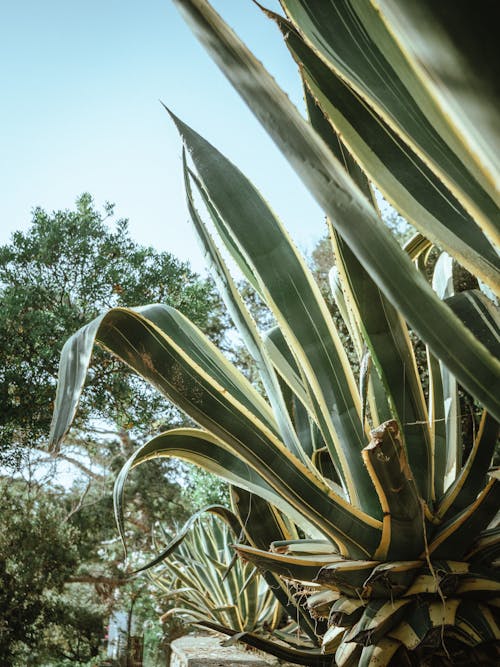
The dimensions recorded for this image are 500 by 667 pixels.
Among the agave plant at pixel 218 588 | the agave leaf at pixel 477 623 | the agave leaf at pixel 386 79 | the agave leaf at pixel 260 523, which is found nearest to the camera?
the agave leaf at pixel 386 79

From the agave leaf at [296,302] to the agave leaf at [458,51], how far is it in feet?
1.50

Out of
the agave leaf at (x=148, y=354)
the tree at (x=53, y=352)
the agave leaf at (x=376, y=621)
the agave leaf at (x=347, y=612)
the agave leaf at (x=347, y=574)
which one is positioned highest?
the tree at (x=53, y=352)

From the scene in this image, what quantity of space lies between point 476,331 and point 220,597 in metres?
1.88

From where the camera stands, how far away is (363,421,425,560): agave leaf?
62 cm

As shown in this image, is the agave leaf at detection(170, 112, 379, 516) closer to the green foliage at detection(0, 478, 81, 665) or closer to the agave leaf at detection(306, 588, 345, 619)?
the agave leaf at detection(306, 588, 345, 619)

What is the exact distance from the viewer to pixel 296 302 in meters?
0.79

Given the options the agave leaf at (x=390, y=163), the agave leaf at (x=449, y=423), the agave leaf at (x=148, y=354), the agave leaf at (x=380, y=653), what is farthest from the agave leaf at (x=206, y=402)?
the agave leaf at (x=390, y=163)

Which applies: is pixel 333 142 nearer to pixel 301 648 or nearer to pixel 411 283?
pixel 411 283

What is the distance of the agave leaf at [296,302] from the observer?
771 mm

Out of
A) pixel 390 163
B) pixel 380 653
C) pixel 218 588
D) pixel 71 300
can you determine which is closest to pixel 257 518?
pixel 380 653

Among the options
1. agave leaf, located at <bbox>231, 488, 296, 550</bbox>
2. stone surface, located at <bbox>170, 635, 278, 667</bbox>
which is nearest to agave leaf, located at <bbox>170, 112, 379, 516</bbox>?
agave leaf, located at <bbox>231, 488, 296, 550</bbox>

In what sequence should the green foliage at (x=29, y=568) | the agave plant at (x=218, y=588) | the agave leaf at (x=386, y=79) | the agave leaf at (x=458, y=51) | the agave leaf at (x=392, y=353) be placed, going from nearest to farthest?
the agave leaf at (x=458, y=51), the agave leaf at (x=386, y=79), the agave leaf at (x=392, y=353), the agave plant at (x=218, y=588), the green foliage at (x=29, y=568)

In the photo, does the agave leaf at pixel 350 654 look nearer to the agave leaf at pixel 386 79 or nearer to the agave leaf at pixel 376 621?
the agave leaf at pixel 376 621

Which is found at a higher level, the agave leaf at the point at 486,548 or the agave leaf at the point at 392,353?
the agave leaf at the point at 392,353
